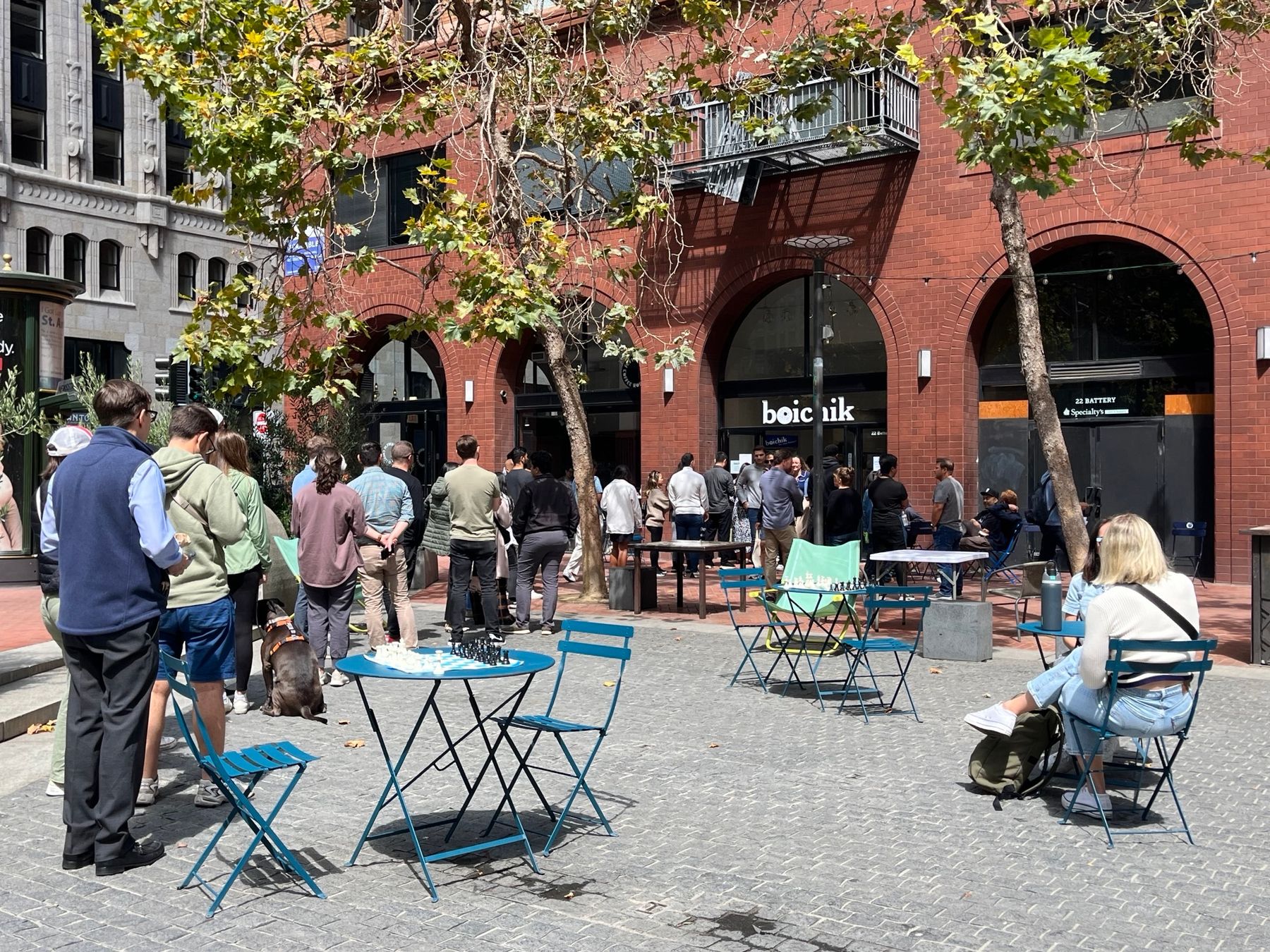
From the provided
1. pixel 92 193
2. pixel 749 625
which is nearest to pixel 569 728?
pixel 749 625

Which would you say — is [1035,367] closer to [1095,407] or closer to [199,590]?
[1095,407]

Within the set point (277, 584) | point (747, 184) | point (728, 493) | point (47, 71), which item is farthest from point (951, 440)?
point (47, 71)

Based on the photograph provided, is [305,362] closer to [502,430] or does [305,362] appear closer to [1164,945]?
[502,430]

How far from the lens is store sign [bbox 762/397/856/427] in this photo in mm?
20844

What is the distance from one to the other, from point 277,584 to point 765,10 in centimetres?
889

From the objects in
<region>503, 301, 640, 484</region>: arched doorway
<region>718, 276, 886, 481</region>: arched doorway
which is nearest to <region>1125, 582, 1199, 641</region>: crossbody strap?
<region>718, 276, 886, 481</region>: arched doorway

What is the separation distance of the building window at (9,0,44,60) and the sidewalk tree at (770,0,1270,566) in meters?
33.8

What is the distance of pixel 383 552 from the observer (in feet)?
35.1

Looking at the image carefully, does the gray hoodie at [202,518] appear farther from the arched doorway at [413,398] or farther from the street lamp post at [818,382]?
the arched doorway at [413,398]

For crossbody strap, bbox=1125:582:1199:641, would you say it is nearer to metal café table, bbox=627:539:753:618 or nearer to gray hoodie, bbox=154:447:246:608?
gray hoodie, bbox=154:447:246:608

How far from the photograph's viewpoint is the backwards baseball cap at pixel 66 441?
21.7 ft

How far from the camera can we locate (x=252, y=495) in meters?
8.22

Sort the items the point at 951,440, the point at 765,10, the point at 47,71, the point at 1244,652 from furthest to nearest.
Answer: the point at 47,71, the point at 951,440, the point at 765,10, the point at 1244,652

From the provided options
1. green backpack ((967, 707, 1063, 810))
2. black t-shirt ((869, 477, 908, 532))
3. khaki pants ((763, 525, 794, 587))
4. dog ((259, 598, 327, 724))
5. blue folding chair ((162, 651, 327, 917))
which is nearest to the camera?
blue folding chair ((162, 651, 327, 917))
